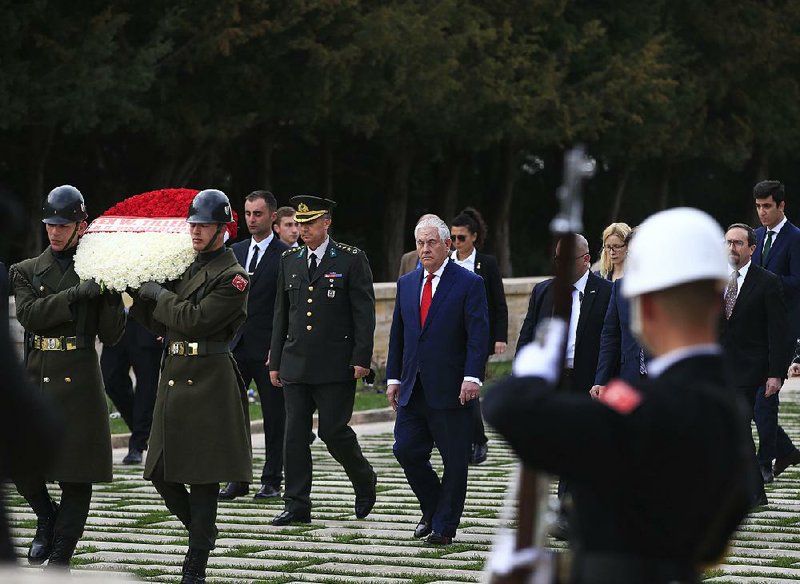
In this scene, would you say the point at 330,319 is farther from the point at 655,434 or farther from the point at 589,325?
the point at 655,434

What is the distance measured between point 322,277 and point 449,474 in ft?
6.03

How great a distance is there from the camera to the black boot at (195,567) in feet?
27.5

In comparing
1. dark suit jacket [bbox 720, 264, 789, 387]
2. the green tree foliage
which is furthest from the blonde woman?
the green tree foliage

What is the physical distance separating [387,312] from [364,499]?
11.9m

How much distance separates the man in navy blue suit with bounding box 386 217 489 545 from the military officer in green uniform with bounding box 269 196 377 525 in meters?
0.62

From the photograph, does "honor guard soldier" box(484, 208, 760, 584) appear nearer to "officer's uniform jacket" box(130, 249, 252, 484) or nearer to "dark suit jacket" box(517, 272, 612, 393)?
"officer's uniform jacket" box(130, 249, 252, 484)

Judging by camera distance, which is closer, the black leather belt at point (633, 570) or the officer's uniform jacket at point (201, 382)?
the black leather belt at point (633, 570)

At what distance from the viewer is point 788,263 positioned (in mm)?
12773

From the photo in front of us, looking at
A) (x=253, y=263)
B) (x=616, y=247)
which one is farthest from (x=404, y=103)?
(x=616, y=247)

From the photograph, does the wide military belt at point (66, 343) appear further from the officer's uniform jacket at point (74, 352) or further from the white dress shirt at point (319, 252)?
the white dress shirt at point (319, 252)

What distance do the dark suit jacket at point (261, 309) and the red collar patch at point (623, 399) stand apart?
932 cm

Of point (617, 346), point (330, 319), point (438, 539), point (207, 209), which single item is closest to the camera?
point (207, 209)

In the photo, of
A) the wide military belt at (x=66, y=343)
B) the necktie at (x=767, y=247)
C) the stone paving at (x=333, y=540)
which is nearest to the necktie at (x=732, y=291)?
the stone paving at (x=333, y=540)

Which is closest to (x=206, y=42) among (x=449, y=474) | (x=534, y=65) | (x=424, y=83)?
(x=424, y=83)
